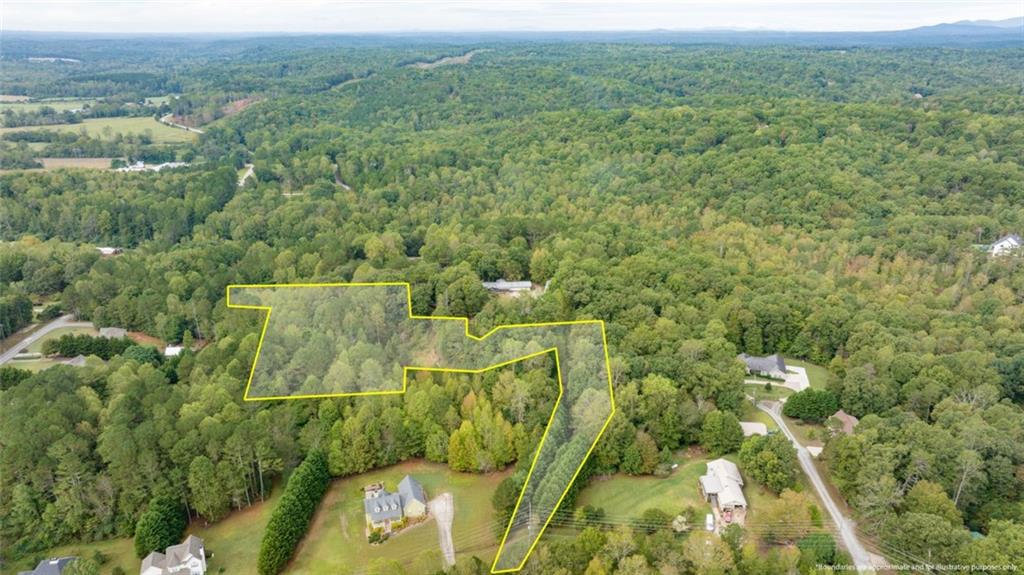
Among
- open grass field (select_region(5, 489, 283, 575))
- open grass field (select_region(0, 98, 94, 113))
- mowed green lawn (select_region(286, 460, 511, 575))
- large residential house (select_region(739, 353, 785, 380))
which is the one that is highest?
open grass field (select_region(0, 98, 94, 113))

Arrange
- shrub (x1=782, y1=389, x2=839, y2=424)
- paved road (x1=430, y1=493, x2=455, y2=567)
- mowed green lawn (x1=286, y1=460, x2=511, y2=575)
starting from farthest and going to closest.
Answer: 1. shrub (x1=782, y1=389, x2=839, y2=424)
2. paved road (x1=430, y1=493, x2=455, y2=567)
3. mowed green lawn (x1=286, y1=460, x2=511, y2=575)

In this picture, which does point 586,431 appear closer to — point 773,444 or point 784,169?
point 773,444

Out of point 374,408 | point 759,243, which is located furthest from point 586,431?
point 759,243

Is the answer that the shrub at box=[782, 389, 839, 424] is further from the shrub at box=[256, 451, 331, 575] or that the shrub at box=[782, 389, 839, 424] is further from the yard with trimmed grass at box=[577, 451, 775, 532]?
the shrub at box=[256, 451, 331, 575]

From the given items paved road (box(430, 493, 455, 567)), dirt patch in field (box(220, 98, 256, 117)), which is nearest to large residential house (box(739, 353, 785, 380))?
paved road (box(430, 493, 455, 567))

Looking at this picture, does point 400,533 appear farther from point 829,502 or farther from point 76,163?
point 76,163

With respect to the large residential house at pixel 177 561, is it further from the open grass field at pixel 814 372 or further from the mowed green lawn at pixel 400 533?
the open grass field at pixel 814 372
